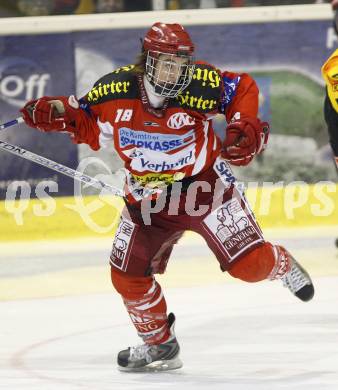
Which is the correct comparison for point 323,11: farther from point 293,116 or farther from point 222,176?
point 222,176

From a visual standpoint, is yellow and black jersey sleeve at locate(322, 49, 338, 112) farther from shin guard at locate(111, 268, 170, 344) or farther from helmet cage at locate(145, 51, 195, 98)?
shin guard at locate(111, 268, 170, 344)

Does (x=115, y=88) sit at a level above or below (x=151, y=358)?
above

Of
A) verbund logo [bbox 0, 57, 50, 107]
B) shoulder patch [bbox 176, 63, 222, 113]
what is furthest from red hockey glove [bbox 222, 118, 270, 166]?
verbund logo [bbox 0, 57, 50, 107]

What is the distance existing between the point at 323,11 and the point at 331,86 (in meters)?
2.46

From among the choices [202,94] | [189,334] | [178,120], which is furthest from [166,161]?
[189,334]

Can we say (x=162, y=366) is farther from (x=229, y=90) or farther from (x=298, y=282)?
(x=229, y=90)

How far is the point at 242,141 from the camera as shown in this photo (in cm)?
405

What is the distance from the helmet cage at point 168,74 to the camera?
4.12 m

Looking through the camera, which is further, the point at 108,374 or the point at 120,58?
the point at 120,58

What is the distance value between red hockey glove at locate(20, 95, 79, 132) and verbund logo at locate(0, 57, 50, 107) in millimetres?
3230

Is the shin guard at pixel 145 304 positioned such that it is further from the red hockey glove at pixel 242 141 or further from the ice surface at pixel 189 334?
the red hockey glove at pixel 242 141

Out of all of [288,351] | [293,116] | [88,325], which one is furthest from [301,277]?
[293,116]

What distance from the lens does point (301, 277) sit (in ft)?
14.7

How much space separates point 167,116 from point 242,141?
340 millimetres
